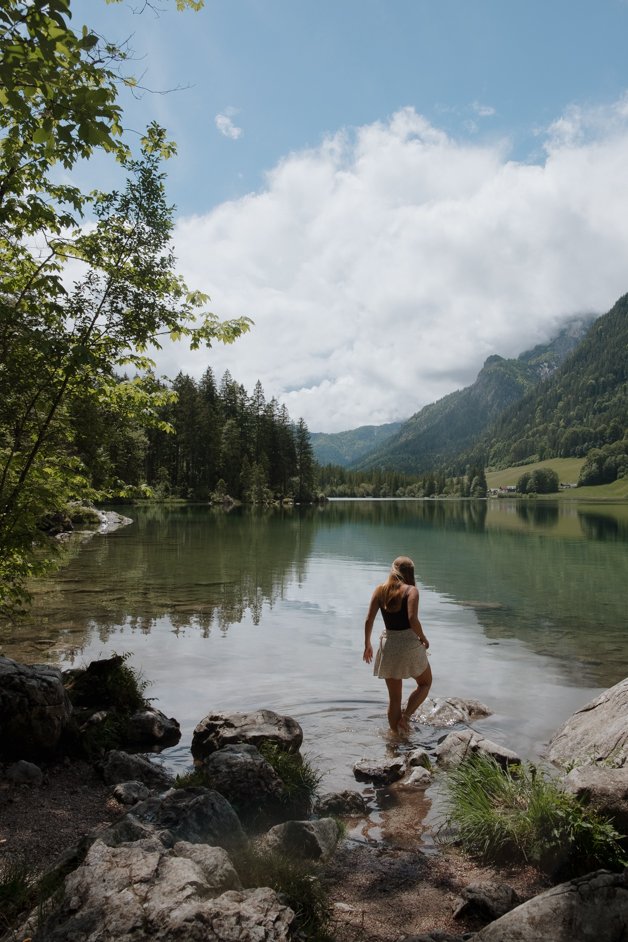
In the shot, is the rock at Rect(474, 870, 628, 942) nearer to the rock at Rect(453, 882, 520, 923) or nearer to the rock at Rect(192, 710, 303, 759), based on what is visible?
the rock at Rect(453, 882, 520, 923)

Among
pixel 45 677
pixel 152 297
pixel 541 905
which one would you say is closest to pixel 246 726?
pixel 45 677

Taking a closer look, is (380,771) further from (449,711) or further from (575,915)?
(575,915)

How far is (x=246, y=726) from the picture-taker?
29.4 feet

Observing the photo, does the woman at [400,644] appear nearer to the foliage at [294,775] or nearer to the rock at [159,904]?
the foliage at [294,775]

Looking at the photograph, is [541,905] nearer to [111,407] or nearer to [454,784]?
[454,784]

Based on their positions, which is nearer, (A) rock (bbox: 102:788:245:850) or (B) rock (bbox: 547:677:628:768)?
(A) rock (bbox: 102:788:245:850)

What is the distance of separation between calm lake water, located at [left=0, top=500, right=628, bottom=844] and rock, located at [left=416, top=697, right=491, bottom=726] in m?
0.30

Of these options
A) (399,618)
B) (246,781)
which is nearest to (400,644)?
(399,618)

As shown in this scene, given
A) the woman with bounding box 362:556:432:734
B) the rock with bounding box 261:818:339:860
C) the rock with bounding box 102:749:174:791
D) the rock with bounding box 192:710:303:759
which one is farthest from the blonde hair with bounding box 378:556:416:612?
the rock with bounding box 261:818:339:860

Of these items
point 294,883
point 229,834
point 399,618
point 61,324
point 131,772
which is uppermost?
point 61,324

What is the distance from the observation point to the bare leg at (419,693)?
10.6 metres

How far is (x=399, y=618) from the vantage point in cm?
1045

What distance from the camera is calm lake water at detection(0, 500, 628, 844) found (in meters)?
11.5

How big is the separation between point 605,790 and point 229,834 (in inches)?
138
